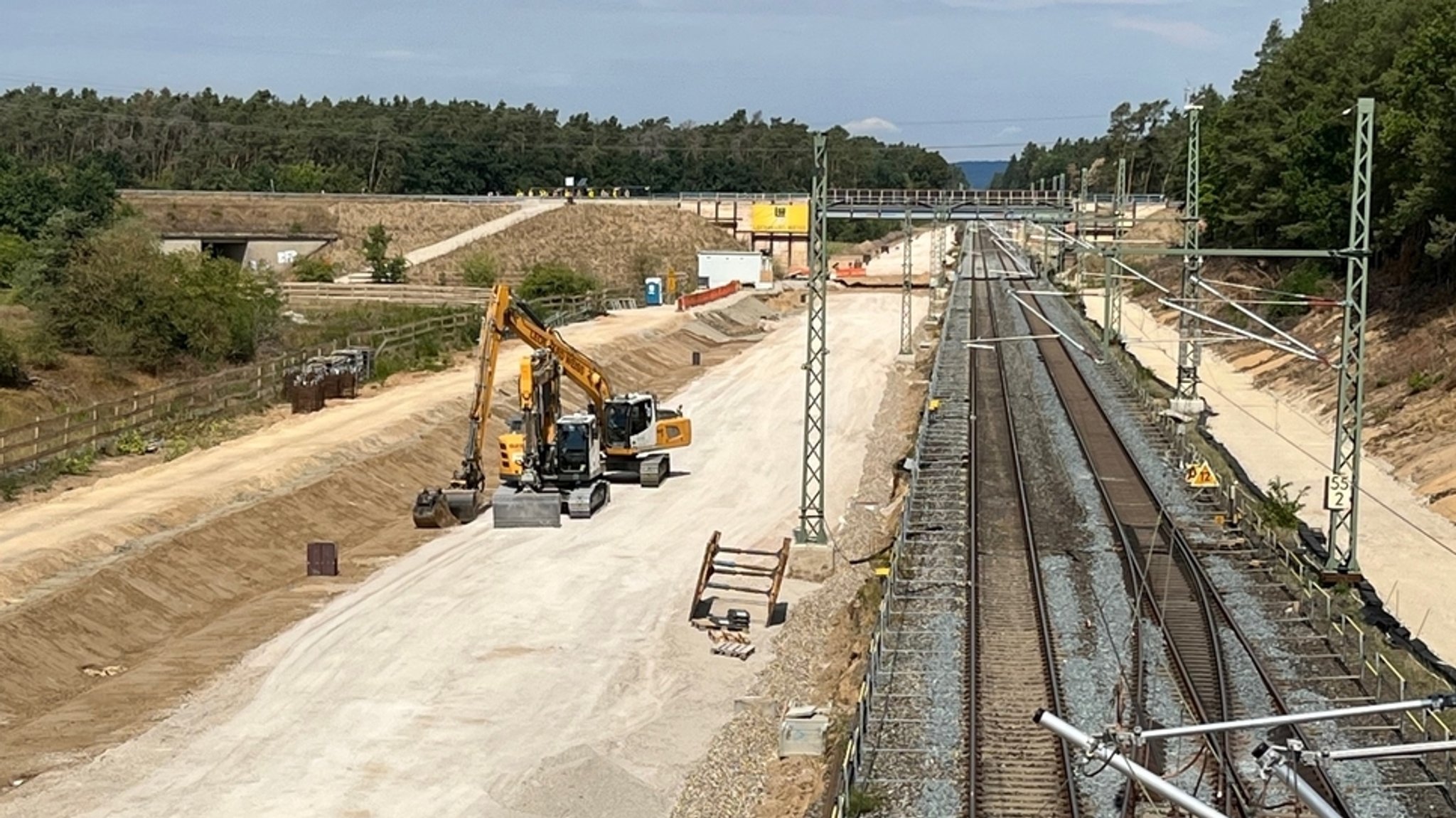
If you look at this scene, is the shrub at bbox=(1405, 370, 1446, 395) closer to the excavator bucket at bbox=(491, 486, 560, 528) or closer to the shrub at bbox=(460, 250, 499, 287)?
the excavator bucket at bbox=(491, 486, 560, 528)

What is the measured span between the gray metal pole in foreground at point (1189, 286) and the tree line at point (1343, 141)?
32.3 feet

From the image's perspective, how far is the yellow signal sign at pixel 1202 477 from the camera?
36125 millimetres

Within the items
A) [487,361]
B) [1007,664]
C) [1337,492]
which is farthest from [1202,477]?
[487,361]

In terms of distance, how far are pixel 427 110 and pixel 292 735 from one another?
607 ft

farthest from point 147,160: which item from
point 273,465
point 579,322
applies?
point 273,465

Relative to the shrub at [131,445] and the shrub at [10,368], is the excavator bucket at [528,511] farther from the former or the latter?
the shrub at [10,368]

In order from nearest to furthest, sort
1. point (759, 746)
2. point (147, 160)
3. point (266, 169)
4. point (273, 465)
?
point (759, 746) < point (273, 465) < point (266, 169) < point (147, 160)

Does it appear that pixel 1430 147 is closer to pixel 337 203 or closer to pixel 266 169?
pixel 337 203

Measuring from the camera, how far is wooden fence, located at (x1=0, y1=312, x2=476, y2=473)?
37.8 m

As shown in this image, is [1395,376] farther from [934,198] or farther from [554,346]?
[934,198]

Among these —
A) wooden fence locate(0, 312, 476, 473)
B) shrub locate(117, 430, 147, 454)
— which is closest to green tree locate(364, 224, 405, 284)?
wooden fence locate(0, 312, 476, 473)

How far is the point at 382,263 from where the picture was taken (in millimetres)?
101188

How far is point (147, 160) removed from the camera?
167875 millimetres

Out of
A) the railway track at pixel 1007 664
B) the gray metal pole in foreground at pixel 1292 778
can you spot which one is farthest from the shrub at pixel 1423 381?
the gray metal pole in foreground at pixel 1292 778
